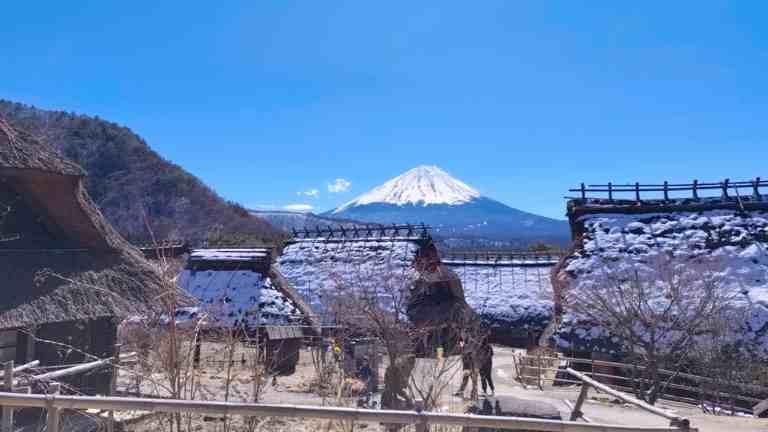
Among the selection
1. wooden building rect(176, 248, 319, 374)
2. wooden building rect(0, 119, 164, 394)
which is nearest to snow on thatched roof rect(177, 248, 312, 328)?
wooden building rect(176, 248, 319, 374)

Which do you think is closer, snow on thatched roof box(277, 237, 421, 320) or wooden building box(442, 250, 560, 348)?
snow on thatched roof box(277, 237, 421, 320)

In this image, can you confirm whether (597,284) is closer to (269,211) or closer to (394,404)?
(394,404)

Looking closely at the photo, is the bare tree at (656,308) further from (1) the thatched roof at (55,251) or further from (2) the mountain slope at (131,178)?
(2) the mountain slope at (131,178)

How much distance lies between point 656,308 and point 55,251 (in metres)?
12.9

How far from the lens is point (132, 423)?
8547 millimetres

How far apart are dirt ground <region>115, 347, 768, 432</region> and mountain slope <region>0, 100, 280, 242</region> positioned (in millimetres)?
33616

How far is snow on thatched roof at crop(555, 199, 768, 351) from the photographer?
1491cm

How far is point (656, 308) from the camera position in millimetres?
14656

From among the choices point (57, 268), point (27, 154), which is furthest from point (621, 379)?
point (27, 154)

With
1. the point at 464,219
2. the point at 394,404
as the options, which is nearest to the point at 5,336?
the point at 394,404

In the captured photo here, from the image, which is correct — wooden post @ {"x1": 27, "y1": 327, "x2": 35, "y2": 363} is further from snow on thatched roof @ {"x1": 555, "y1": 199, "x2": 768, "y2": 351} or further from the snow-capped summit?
the snow-capped summit

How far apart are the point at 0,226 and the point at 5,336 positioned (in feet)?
5.41

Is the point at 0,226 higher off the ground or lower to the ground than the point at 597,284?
higher

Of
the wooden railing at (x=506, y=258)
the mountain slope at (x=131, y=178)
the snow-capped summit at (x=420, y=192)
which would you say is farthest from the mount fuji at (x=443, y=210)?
the wooden railing at (x=506, y=258)
